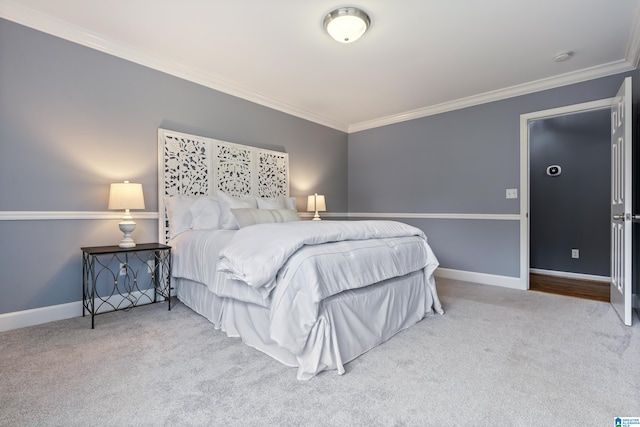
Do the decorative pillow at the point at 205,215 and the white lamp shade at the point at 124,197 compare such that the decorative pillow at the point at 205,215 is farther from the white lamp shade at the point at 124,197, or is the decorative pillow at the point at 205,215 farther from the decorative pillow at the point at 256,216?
the white lamp shade at the point at 124,197

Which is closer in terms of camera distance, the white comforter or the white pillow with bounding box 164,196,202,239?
the white comforter

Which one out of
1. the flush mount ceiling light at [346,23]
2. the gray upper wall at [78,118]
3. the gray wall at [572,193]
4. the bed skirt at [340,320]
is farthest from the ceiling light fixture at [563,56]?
the gray upper wall at [78,118]

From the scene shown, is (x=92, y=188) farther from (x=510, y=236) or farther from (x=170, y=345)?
(x=510, y=236)

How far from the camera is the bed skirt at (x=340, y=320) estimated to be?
5.64 feet

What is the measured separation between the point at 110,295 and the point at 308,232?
213cm

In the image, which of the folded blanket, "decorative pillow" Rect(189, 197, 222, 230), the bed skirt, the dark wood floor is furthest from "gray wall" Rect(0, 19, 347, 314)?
the dark wood floor

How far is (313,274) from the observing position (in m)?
1.70

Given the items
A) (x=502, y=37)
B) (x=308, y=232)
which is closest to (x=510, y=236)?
(x=502, y=37)

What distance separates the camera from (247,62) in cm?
315

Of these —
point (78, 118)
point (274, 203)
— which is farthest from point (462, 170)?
point (78, 118)

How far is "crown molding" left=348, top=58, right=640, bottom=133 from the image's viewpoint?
3.19m

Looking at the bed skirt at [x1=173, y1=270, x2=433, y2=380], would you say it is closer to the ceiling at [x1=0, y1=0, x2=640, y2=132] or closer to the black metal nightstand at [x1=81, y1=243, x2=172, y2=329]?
the black metal nightstand at [x1=81, y1=243, x2=172, y2=329]

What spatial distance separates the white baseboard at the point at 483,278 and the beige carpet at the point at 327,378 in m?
1.22

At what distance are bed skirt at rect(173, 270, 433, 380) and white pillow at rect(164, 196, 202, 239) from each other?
2.34 feet
